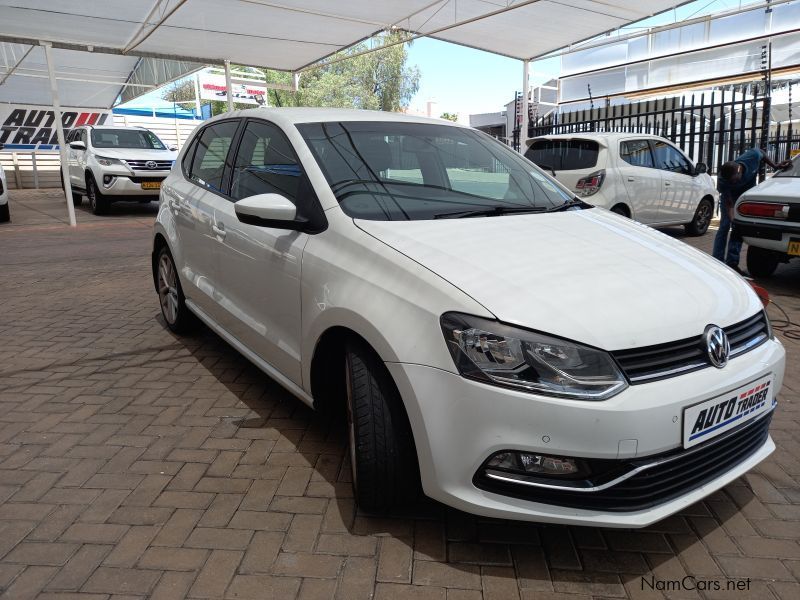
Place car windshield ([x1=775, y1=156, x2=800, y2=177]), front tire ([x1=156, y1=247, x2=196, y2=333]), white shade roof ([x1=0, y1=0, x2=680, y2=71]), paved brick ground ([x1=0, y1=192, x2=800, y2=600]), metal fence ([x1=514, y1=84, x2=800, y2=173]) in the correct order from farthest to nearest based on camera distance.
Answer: metal fence ([x1=514, y1=84, x2=800, y2=173]) → white shade roof ([x1=0, y1=0, x2=680, y2=71]) → car windshield ([x1=775, y1=156, x2=800, y2=177]) → front tire ([x1=156, y1=247, x2=196, y2=333]) → paved brick ground ([x1=0, y1=192, x2=800, y2=600])

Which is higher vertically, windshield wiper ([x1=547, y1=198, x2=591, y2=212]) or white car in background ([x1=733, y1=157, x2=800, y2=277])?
windshield wiper ([x1=547, y1=198, x2=591, y2=212])

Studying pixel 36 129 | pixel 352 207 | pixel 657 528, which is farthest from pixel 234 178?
pixel 36 129

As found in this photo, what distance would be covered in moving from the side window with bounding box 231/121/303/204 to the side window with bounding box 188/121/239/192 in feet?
0.70

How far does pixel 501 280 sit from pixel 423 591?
109 cm

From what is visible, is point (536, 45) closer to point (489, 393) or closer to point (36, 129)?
point (489, 393)

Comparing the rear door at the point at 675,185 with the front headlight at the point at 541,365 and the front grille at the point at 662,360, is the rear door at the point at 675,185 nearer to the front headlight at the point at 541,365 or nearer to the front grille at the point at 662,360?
the front grille at the point at 662,360

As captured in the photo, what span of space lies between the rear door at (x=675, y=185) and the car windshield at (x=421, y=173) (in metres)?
6.37

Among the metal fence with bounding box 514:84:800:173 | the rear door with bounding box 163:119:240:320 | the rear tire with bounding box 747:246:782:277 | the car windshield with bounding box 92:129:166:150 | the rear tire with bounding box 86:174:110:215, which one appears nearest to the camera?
the rear door with bounding box 163:119:240:320

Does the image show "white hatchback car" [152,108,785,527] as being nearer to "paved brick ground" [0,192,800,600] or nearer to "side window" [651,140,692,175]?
"paved brick ground" [0,192,800,600]

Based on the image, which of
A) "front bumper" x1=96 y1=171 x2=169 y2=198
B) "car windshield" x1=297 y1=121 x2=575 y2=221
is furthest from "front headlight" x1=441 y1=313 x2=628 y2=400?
"front bumper" x1=96 y1=171 x2=169 y2=198

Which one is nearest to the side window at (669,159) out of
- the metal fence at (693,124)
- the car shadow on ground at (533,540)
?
the metal fence at (693,124)

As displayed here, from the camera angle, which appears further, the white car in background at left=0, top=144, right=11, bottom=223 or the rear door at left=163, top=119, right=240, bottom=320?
the white car in background at left=0, top=144, right=11, bottom=223

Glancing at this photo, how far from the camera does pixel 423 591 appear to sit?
211 cm

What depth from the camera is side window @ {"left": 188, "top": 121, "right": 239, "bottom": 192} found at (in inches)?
150
